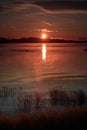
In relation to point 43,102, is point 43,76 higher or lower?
higher

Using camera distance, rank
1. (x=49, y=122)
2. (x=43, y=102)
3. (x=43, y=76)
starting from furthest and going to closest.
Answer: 1. (x=43, y=76)
2. (x=43, y=102)
3. (x=49, y=122)

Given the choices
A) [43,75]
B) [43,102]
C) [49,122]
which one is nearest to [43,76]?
[43,75]

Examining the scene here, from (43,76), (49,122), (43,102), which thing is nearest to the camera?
(49,122)

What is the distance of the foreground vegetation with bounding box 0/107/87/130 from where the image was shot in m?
11.9

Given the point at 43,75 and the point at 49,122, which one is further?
the point at 43,75

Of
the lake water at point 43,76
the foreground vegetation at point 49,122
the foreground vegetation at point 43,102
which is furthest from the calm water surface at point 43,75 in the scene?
the foreground vegetation at point 49,122

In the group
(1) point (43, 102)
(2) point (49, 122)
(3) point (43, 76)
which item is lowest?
(2) point (49, 122)

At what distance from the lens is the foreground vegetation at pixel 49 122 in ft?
38.9

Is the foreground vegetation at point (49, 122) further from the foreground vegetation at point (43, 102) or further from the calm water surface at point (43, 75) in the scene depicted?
the calm water surface at point (43, 75)

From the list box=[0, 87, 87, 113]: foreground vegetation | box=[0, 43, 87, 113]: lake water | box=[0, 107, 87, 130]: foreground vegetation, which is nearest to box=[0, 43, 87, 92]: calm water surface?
box=[0, 43, 87, 113]: lake water

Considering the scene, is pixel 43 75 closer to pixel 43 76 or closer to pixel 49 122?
pixel 43 76

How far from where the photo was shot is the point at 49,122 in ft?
40.0

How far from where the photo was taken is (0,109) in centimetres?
1936

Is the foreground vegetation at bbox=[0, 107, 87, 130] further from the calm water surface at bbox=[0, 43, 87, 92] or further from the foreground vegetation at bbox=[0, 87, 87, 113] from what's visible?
the calm water surface at bbox=[0, 43, 87, 92]
